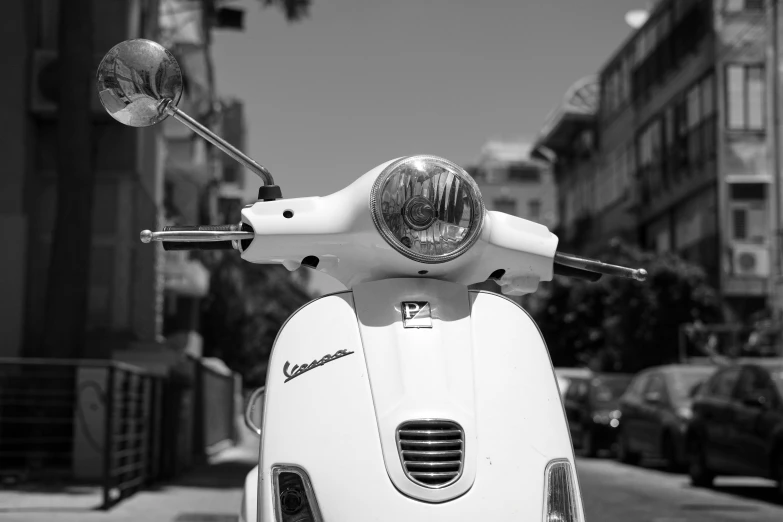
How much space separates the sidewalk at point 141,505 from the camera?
392 inches

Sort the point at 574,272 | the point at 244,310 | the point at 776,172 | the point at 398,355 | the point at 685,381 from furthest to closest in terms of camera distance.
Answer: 1. the point at 244,310
2. the point at 776,172
3. the point at 685,381
4. the point at 574,272
5. the point at 398,355

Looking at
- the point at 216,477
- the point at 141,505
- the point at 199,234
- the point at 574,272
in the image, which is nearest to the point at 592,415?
→ the point at 216,477

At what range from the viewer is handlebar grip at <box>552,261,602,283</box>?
419cm

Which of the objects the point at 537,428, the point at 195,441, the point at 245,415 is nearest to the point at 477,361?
the point at 537,428

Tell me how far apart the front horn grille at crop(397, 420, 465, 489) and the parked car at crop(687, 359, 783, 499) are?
9.28 m

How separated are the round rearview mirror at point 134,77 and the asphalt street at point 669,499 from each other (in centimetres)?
583

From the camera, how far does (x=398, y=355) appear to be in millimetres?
3438

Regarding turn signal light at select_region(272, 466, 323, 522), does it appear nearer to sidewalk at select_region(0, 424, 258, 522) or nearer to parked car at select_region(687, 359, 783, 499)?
sidewalk at select_region(0, 424, 258, 522)

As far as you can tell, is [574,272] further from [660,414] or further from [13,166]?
[13,166]

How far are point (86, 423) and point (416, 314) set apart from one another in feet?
32.7

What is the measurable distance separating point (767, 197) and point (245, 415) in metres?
28.8

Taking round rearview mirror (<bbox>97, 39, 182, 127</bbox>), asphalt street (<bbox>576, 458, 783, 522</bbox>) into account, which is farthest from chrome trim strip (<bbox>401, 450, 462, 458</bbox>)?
asphalt street (<bbox>576, 458, 783, 522</bbox>)

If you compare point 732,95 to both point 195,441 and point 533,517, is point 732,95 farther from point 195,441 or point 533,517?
point 533,517

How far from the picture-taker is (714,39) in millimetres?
31531
